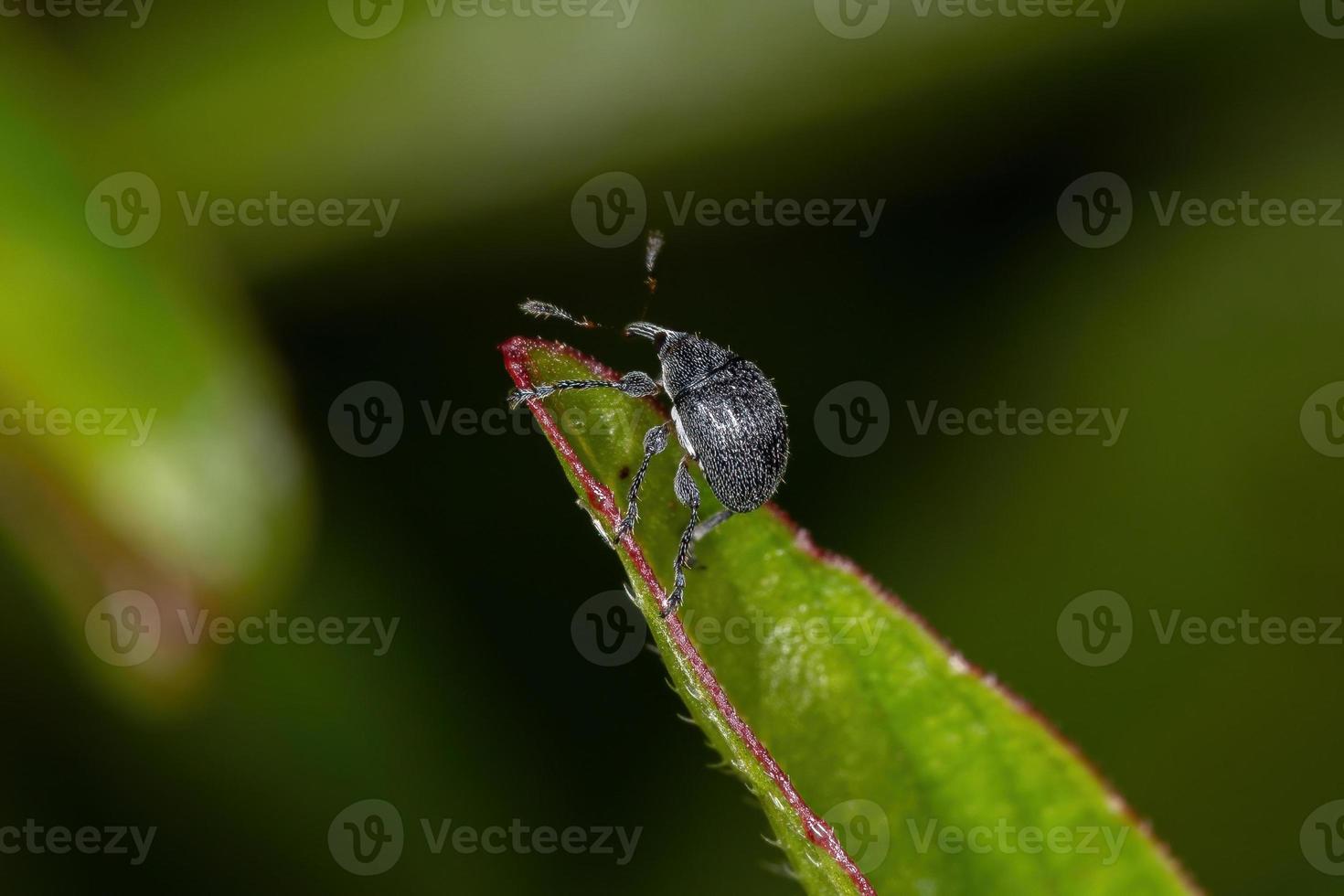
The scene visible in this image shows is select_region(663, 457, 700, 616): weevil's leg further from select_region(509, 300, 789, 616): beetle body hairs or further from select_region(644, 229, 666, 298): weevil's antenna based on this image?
select_region(644, 229, 666, 298): weevil's antenna

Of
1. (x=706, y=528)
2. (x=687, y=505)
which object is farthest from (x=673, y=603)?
(x=687, y=505)

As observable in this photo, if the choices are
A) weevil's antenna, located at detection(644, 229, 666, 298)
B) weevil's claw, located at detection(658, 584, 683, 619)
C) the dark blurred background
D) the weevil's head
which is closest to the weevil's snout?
the weevil's head

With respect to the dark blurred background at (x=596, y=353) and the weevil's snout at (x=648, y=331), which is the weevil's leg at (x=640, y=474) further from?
the dark blurred background at (x=596, y=353)

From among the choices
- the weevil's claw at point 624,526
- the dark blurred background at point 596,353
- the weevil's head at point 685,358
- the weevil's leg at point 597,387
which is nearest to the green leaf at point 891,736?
the weevil's claw at point 624,526

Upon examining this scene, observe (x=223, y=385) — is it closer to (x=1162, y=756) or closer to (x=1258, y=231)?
(x=1162, y=756)

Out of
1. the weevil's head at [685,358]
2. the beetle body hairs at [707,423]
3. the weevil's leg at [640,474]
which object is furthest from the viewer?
the weevil's head at [685,358]
